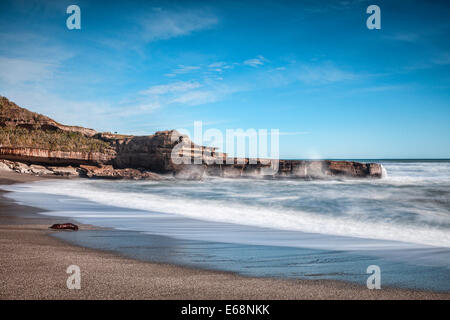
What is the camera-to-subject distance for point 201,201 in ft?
39.8

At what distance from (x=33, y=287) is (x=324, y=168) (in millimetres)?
24271

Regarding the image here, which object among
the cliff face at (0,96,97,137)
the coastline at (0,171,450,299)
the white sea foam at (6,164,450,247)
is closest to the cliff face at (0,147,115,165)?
the cliff face at (0,96,97,137)

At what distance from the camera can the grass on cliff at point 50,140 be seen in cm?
2714

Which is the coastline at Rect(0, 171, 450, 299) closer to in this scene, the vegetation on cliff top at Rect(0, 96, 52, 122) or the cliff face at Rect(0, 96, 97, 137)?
the cliff face at Rect(0, 96, 97, 137)

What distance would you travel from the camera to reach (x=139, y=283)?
2.90 m

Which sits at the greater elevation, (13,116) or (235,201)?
(13,116)

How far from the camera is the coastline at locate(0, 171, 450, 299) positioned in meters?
2.64

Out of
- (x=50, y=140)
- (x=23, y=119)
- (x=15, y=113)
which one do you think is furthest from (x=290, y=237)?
(x=15, y=113)

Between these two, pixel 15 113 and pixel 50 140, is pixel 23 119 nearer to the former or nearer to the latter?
pixel 15 113

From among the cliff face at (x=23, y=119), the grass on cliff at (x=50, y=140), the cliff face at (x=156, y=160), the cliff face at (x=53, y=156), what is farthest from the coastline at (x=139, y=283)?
the cliff face at (x=23, y=119)

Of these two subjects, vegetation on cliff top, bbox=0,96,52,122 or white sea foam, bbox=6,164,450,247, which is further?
vegetation on cliff top, bbox=0,96,52,122

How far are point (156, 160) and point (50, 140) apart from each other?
40.9 feet
